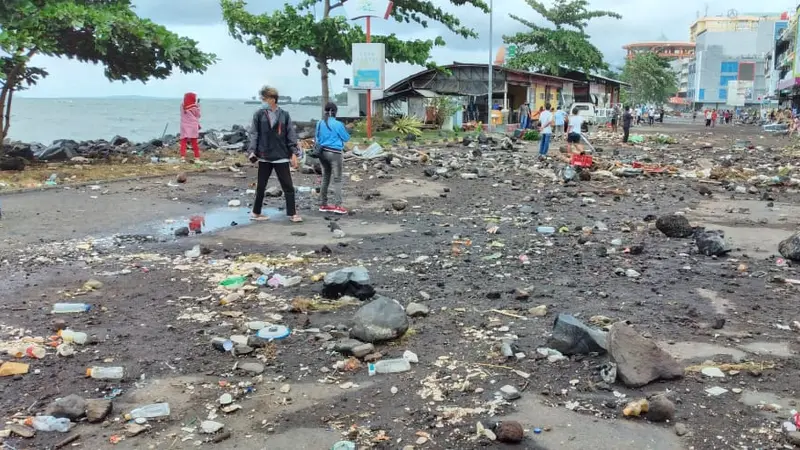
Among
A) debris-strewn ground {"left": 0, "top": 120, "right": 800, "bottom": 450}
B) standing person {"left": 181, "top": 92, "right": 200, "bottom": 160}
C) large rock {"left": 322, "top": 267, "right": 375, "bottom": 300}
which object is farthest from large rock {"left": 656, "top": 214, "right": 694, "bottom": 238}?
standing person {"left": 181, "top": 92, "right": 200, "bottom": 160}

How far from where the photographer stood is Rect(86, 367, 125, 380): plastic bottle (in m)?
3.47

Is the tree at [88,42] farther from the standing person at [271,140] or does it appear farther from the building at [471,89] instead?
the building at [471,89]

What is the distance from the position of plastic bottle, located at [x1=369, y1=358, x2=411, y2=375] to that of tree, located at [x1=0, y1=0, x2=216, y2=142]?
931cm

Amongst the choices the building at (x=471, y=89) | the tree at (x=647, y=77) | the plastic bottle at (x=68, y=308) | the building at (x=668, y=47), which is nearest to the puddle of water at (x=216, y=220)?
the plastic bottle at (x=68, y=308)

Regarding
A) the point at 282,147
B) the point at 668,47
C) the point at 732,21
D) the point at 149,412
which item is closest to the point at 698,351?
the point at 149,412

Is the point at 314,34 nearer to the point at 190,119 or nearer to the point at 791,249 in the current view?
the point at 190,119

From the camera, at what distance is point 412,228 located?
7.83 metres

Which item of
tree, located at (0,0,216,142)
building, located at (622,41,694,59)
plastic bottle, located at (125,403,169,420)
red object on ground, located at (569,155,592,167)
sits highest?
building, located at (622,41,694,59)

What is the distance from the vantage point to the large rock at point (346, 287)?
487cm

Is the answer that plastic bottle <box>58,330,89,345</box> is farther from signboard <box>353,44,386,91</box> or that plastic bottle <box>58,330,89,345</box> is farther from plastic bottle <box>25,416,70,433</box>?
signboard <box>353,44,386,91</box>

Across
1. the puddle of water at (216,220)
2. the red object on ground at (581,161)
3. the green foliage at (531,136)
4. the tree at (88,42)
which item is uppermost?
the tree at (88,42)

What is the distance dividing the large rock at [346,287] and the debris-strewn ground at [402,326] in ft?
0.06

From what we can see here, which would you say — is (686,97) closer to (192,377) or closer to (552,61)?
(552,61)

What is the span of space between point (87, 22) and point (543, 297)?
33.0 feet
